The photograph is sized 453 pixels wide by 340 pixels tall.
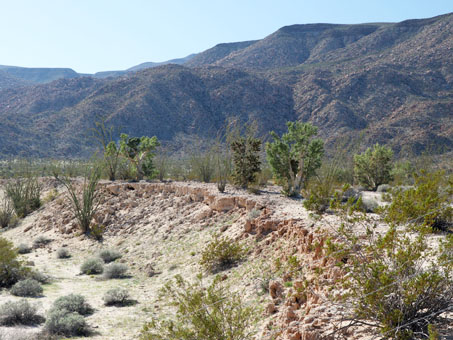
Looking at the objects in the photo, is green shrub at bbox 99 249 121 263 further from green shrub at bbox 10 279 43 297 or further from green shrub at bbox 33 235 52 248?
green shrub at bbox 33 235 52 248

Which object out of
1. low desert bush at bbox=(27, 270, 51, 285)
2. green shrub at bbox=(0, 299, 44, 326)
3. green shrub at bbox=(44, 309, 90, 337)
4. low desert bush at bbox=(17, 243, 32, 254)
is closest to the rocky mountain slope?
low desert bush at bbox=(17, 243, 32, 254)

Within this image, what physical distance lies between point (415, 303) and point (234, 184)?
44.3 feet

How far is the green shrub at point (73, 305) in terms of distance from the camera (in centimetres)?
814

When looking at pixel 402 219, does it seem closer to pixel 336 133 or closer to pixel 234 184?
pixel 234 184

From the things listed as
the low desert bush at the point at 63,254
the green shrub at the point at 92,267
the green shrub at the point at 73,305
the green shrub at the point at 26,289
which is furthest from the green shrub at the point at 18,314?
the low desert bush at the point at 63,254

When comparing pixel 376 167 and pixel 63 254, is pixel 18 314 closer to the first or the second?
pixel 63 254

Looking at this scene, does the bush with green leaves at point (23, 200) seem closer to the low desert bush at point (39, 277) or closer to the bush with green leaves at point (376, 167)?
the low desert bush at point (39, 277)

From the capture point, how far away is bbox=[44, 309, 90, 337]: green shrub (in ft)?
23.2

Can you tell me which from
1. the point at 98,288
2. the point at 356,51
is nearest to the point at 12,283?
the point at 98,288

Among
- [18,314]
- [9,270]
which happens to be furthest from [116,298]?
[9,270]

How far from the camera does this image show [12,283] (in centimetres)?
1014

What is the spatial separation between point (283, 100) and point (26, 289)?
224 ft

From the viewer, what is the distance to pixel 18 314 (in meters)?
7.39

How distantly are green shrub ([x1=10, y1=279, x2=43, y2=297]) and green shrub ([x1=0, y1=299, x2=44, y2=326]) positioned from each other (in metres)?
1.95
